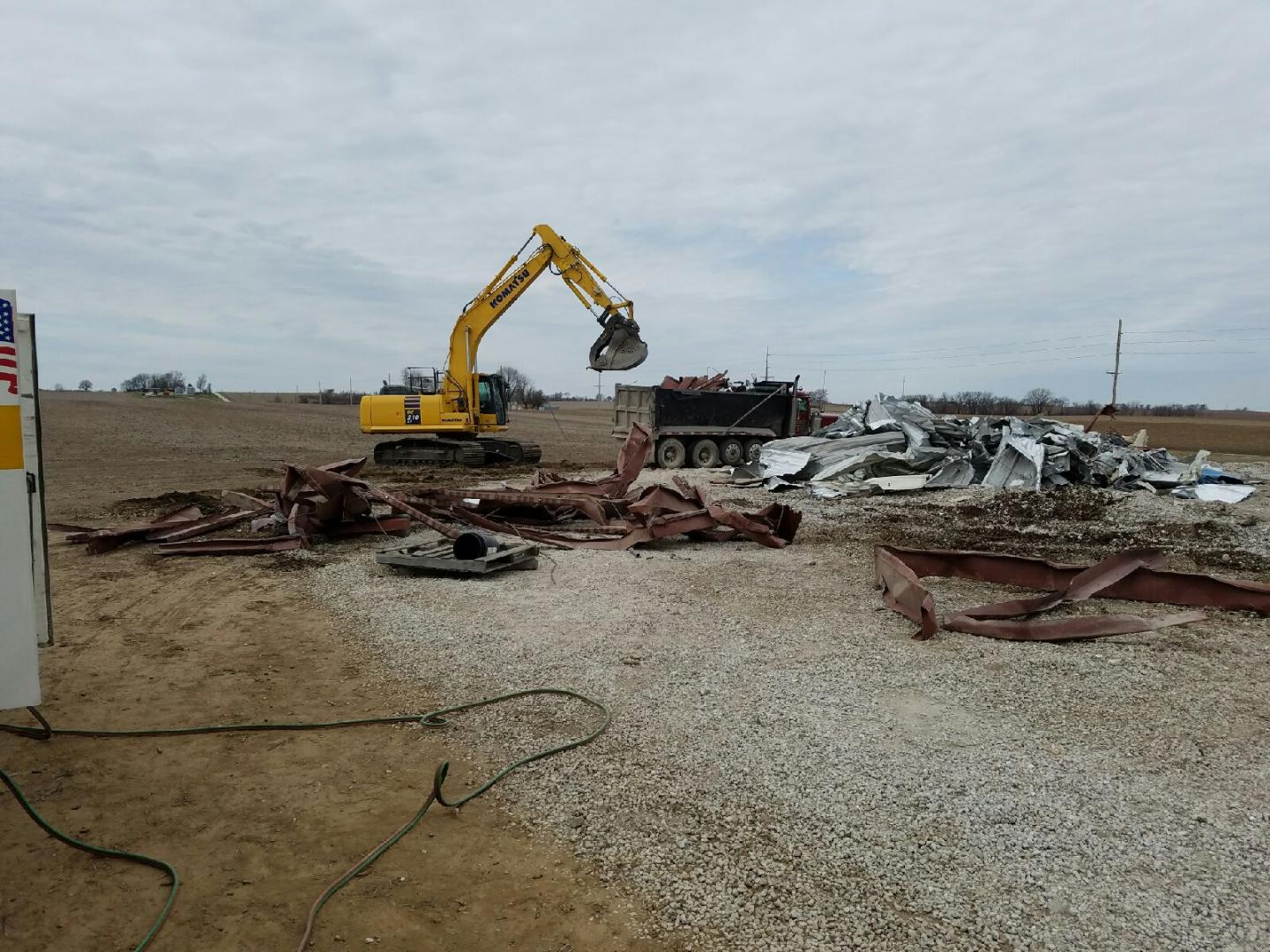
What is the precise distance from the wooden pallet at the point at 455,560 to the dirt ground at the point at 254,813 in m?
1.40

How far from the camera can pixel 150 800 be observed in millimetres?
3697

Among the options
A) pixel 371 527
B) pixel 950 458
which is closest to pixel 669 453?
pixel 950 458

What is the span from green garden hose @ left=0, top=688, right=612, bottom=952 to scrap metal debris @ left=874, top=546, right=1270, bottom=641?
3.20 m

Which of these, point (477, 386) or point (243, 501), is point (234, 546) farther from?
point (477, 386)

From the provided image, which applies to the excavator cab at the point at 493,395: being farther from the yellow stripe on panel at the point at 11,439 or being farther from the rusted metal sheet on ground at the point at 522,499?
the yellow stripe on panel at the point at 11,439

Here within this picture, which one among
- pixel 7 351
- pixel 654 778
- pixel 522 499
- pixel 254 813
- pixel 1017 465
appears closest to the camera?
pixel 7 351

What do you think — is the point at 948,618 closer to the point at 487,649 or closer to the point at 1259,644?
the point at 1259,644

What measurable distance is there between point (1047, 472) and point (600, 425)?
3598 cm

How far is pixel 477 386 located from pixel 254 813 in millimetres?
18266

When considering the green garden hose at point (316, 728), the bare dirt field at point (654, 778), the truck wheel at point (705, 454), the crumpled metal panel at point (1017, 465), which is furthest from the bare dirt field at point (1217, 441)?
the green garden hose at point (316, 728)

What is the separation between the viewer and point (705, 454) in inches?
830

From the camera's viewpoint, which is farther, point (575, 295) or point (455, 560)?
point (575, 295)

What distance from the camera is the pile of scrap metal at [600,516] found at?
397 inches

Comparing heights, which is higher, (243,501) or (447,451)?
(447,451)
